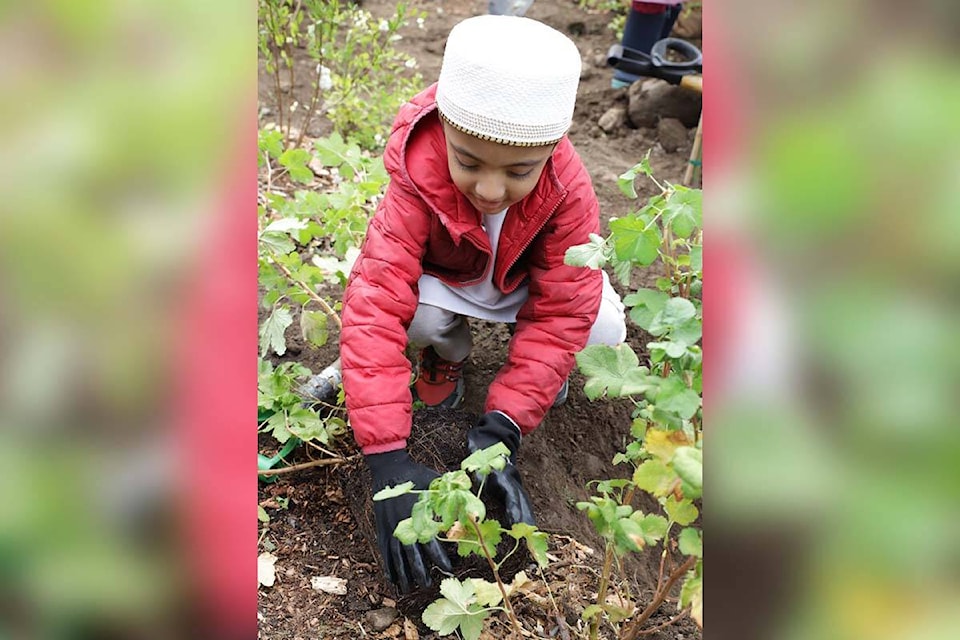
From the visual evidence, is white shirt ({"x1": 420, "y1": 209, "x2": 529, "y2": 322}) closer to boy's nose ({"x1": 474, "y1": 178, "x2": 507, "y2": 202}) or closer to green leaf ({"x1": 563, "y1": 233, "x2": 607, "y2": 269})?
boy's nose ({"x1": 474, "y1": 178, "x2": 507, "y2": 202})

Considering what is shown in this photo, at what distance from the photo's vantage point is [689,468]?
2.45 ft

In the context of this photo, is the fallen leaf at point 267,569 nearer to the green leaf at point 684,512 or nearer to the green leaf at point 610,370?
the green leaf at point 610,370

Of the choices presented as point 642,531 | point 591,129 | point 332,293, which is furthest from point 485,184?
point 591,129

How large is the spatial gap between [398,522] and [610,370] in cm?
63

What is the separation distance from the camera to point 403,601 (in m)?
1.69

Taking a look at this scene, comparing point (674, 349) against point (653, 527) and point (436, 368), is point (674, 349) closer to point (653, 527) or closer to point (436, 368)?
point (653, 527)

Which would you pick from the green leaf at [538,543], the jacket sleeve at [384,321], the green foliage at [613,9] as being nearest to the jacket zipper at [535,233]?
the jacket sleeve at [384,321]

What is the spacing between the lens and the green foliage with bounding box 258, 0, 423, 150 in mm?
3129

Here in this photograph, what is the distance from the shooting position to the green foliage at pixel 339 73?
10.3 feet

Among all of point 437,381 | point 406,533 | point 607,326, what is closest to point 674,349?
point 406,533

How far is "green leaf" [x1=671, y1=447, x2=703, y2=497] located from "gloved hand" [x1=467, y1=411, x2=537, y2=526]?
33.9 inches
